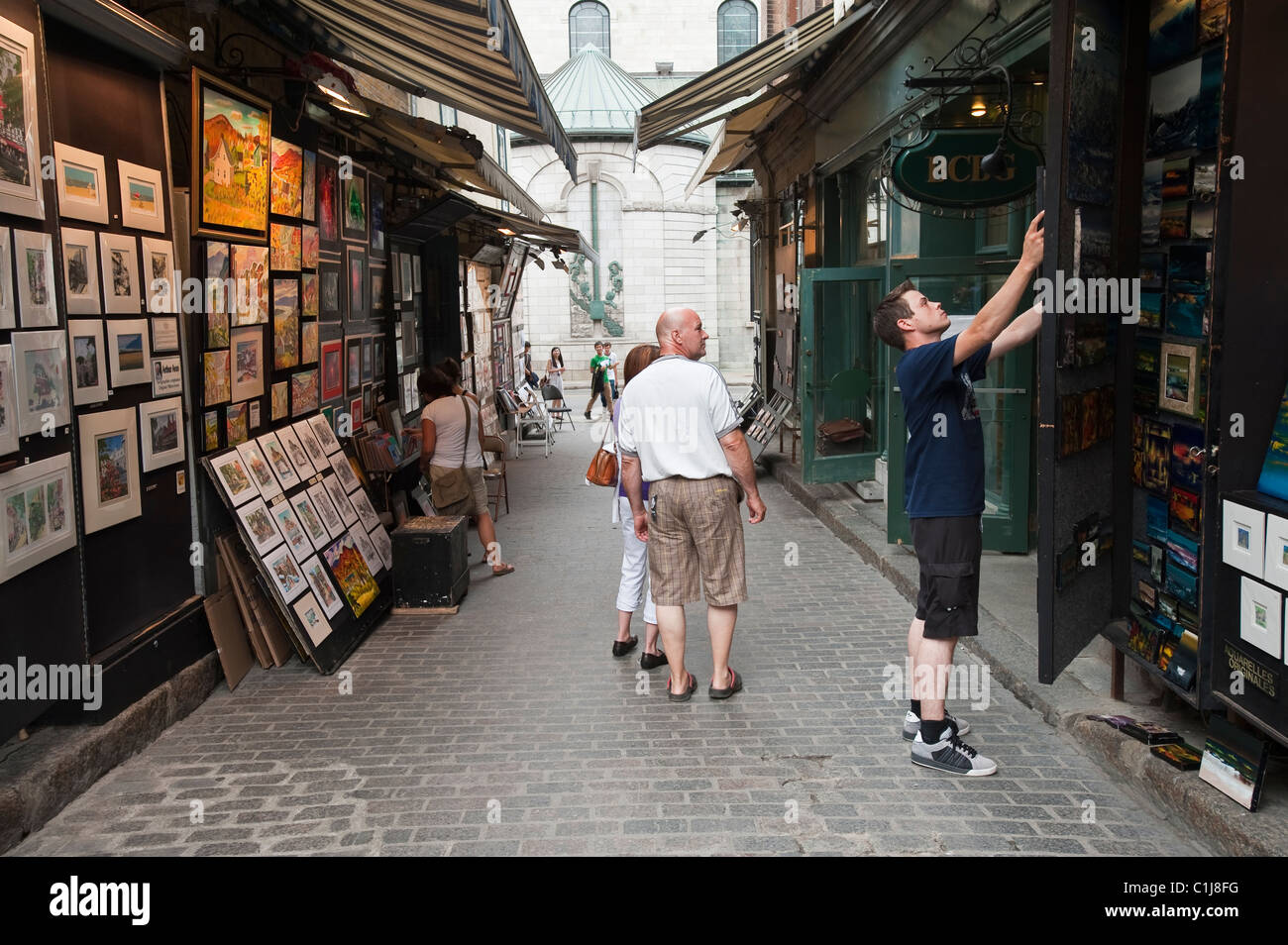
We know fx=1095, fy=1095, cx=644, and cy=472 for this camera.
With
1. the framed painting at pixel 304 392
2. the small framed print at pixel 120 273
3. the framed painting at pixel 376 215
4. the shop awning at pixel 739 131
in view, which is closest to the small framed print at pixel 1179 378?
the small framed print at pixel 120 273

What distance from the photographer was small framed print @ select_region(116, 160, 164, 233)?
17.9 ft

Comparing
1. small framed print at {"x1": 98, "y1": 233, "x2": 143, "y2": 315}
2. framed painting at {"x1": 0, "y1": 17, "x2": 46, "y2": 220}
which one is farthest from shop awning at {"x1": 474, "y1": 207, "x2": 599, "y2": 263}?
framed painting at {"x1": 0, "y1": 17, "x2": 46, "y2": 220}

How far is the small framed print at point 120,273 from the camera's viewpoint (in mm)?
5246

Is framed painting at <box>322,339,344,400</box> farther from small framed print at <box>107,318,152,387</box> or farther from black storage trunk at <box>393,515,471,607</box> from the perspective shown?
small framed print at <box>107,318,152,387</box>

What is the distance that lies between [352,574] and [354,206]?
3393 mm

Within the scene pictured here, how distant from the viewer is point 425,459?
358 inches

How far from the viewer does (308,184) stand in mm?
7887

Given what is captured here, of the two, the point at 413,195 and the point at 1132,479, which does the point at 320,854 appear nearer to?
the point at 1132,479

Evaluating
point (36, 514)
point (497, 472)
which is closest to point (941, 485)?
point (36, 514)

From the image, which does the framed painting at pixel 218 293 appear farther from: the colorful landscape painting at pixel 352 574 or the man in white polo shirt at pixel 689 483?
the man in white polo shirt at pixel 689 483

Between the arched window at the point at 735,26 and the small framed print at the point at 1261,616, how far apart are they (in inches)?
1657

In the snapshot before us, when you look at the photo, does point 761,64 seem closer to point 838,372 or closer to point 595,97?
point 838,372

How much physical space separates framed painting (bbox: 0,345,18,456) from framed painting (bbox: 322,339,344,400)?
4036mm

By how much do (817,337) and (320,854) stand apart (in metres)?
8.52
